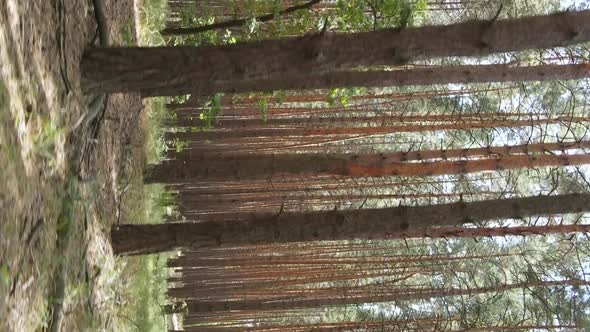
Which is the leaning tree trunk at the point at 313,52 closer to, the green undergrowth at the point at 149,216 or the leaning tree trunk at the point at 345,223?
the leaning tree trunk at the point at 345,223

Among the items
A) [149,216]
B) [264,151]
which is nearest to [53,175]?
[149,216]

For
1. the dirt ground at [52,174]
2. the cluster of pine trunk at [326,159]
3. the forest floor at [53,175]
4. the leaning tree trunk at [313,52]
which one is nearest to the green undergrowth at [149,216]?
the cluster of pine trunk at [326,159]

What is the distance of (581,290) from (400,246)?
543 cm

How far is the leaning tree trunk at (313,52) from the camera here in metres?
3.89

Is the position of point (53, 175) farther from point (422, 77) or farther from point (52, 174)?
point (422, 77)

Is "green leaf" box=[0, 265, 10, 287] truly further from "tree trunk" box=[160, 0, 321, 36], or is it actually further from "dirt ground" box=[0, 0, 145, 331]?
"tree trunk" box=[160, 0, 321, 36]

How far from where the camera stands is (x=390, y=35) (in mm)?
4070

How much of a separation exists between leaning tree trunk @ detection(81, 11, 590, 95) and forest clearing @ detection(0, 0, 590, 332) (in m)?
0.01

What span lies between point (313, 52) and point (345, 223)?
5.20 ft

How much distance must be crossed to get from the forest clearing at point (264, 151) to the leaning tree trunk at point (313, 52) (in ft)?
0.04

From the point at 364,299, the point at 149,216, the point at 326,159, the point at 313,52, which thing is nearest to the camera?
the point at 313,52

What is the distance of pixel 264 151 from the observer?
12906 millimetres

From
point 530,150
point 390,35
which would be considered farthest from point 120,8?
point 530,150

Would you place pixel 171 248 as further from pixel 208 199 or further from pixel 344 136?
pixel 208 199
